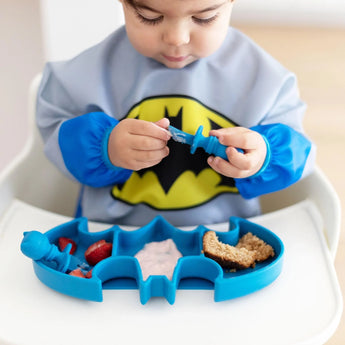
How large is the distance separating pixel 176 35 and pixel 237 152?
17 centimetres

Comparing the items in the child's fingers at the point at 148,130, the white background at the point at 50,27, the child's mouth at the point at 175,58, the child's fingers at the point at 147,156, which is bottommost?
the white background at the point at 50,27

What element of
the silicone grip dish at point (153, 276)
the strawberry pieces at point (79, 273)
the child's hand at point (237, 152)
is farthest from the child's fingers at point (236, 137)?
the strawberry pieces at point (79, 273)

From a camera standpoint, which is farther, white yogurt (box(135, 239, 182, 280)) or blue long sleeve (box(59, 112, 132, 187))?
blue long sleeve (box(59, 112, 132, 187))

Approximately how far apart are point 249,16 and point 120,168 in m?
1.04

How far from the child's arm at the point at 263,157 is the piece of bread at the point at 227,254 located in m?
0.09

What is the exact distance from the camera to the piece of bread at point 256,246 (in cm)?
69

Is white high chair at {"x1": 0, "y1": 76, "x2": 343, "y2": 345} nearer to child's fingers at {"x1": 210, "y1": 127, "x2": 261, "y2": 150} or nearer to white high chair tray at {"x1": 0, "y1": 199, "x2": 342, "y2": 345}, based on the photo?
white high chair tray at {"x1": 0, "y1": 199, "x2": 342, "y2": 345}

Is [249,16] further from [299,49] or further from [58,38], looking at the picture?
[58,38]

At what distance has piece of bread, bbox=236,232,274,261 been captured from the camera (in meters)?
0.69

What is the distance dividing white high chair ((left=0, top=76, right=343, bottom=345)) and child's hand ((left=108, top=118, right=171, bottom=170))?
12cm

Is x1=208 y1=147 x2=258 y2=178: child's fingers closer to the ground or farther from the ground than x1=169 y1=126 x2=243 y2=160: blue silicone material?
closer to the ground

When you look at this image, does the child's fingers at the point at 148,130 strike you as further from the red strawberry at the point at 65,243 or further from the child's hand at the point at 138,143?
the red strawberry at the point at 65,243

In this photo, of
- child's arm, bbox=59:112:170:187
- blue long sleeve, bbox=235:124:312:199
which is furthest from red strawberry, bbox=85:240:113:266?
blue long sleeve, bbox=235:124:312:199

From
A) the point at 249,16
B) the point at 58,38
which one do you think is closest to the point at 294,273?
the point at 58,38
